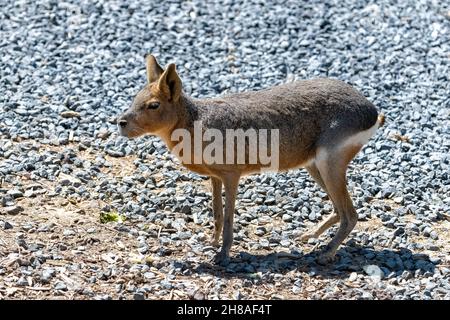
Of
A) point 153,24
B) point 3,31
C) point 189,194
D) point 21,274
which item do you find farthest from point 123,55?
point 21,274

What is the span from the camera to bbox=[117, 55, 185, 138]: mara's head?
8.48m

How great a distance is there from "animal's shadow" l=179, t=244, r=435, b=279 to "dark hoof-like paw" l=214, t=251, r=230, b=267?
0.13 feet

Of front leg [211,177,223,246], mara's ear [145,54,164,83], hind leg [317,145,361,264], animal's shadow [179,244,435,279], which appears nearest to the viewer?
animal's shadow [179,244,435,279]

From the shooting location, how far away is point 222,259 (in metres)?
8.47

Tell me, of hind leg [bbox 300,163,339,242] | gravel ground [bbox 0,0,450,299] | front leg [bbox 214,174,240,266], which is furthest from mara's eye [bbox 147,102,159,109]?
hind leg [bbox 300,163,339,242]

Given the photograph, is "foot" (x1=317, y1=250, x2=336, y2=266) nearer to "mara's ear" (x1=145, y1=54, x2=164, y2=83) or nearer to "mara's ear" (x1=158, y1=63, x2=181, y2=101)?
"mara's ear" (x1=158, y1=63, x2=181, y2=101)

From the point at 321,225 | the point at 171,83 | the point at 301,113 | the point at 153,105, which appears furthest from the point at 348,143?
the point at 153,105

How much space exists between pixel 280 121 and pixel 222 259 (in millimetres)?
1370

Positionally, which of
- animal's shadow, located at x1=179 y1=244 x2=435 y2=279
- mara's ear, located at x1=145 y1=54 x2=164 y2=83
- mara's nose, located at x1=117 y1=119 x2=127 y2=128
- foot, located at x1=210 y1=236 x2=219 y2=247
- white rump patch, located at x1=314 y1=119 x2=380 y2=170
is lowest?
animal's shadow, located at x1=179 y1=244 x2=435 y2=279

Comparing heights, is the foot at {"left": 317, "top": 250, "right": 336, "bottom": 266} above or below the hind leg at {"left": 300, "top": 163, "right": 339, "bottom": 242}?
below

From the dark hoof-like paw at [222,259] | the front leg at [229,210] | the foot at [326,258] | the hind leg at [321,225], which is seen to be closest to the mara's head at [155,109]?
the front leg at [229,210]

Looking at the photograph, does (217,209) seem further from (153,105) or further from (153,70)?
(153,70)

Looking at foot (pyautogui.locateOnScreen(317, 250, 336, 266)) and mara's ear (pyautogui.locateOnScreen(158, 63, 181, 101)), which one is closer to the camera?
mara's ear (pyautogui.locateOnScreen(158, 63, 181, 101))

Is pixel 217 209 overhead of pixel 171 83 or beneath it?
beneath
